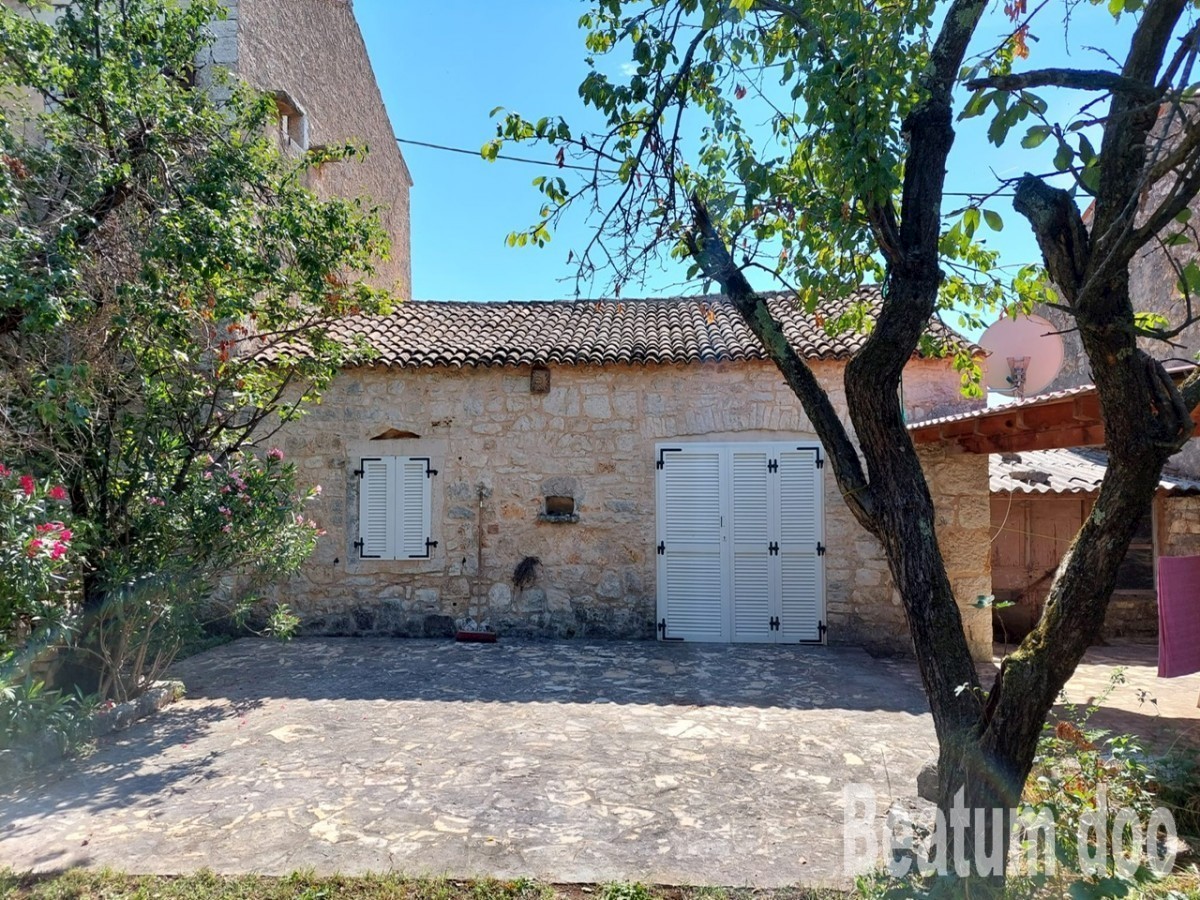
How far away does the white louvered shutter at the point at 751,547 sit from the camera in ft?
24.3

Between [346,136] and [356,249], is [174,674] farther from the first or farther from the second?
[346,136]

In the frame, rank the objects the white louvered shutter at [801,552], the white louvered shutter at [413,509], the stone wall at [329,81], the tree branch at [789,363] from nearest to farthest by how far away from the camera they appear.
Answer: the tree branch at [789,363] → the white louvered shutter at [801,552] → the white louvered shutter at [413,509] → the stone wall at [329,81]

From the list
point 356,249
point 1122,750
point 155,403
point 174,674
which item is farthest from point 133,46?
point 1122,750

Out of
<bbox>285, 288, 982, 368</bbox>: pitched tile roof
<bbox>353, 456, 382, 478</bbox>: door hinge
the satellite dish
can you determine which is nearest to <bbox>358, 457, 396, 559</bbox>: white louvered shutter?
<bbox>353, 456, 382, 478</bbox>: door hinge

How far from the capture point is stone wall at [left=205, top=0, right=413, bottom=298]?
842 cm

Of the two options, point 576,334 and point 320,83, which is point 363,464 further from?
point 320,83

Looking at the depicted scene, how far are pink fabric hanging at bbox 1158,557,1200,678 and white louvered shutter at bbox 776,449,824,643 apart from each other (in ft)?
10.1

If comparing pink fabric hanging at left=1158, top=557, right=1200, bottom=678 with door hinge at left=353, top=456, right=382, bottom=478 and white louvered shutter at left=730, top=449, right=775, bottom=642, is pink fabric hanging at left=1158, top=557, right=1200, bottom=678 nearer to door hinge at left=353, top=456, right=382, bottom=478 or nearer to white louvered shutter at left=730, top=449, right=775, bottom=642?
white louvered shutter at left=730, top=449, right=775, bottom=642

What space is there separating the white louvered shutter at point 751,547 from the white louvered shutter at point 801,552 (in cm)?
16

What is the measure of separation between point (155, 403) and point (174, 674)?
9.05 ft

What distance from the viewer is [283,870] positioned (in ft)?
9.52

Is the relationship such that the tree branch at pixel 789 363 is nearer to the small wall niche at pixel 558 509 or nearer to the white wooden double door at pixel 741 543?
the white wooden double door at pixel 741 543

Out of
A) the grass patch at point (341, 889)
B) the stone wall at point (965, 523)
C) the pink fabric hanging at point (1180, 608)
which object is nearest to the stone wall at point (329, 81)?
the grass patch at point (341, 889)

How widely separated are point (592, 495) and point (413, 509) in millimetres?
2053
